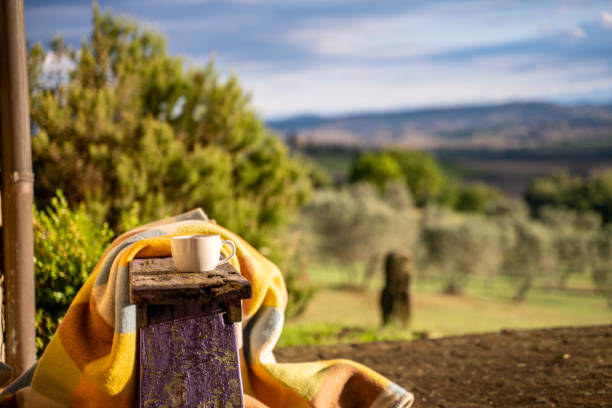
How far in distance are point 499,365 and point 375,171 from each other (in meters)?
54.2

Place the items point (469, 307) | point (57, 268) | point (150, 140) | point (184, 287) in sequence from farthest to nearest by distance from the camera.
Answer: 1. point (469, 307)
2. point (150, 140)
3. point (57, 268)
4. point (184, 287)

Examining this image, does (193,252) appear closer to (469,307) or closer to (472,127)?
(469,307)

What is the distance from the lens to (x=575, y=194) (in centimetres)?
3956

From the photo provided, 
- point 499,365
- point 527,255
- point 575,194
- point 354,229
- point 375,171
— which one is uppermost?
point 375,171

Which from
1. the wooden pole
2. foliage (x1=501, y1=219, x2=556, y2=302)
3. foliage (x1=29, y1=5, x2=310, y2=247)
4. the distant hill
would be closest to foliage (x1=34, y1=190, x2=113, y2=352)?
the wooden pole

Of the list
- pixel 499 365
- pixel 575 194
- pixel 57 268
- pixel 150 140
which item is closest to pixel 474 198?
pixel 575 194

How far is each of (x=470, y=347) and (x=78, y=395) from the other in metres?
3.61

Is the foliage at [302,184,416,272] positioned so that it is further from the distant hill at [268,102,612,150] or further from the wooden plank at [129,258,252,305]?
the wooden plank at [129,258,252,305]

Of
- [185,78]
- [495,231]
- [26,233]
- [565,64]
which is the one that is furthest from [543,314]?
[565,64]

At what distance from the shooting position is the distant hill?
238 ft

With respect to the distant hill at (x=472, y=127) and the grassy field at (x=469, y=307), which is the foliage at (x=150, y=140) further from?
the distant hill at (x=472, y=127)

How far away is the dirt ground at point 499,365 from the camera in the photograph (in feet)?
12.3

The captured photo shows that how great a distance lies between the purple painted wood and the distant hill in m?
34.4

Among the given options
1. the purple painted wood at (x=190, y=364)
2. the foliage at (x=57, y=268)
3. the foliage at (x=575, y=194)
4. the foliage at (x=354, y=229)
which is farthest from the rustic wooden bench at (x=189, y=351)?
the foliage at (x=575, y=194)
